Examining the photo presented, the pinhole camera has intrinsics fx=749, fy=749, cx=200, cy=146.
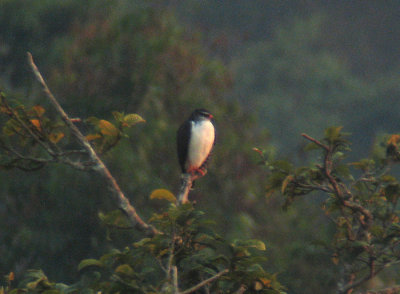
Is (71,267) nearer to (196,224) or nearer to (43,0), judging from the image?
(43,0)

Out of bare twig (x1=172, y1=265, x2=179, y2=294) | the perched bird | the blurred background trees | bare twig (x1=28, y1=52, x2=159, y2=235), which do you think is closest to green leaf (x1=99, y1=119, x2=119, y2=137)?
bare twig (x1=28, y1=52, x2=159, y2=235)

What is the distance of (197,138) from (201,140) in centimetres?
3

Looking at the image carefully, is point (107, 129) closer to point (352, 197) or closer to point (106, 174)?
point (106, 174)

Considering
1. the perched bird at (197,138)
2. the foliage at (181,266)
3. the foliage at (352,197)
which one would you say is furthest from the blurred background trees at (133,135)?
the foliage at (181,266)

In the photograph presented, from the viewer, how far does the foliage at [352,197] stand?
117 inches

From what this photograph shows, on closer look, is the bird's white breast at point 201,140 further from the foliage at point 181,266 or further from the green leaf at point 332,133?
the foliage at point 181,266

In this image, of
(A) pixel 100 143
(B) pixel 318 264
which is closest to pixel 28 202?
(B) pixel 318 264

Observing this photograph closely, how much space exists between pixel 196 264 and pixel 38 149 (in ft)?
18.3

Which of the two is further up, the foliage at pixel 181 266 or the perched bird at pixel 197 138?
the foliage at pixel 181 266

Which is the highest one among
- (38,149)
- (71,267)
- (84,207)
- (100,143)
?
(100,143)

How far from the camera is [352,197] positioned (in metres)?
3.05

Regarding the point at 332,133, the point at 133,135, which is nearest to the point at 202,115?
the point at 332,133

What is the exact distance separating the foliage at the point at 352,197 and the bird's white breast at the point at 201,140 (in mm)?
2306

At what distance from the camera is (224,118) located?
954 cm
